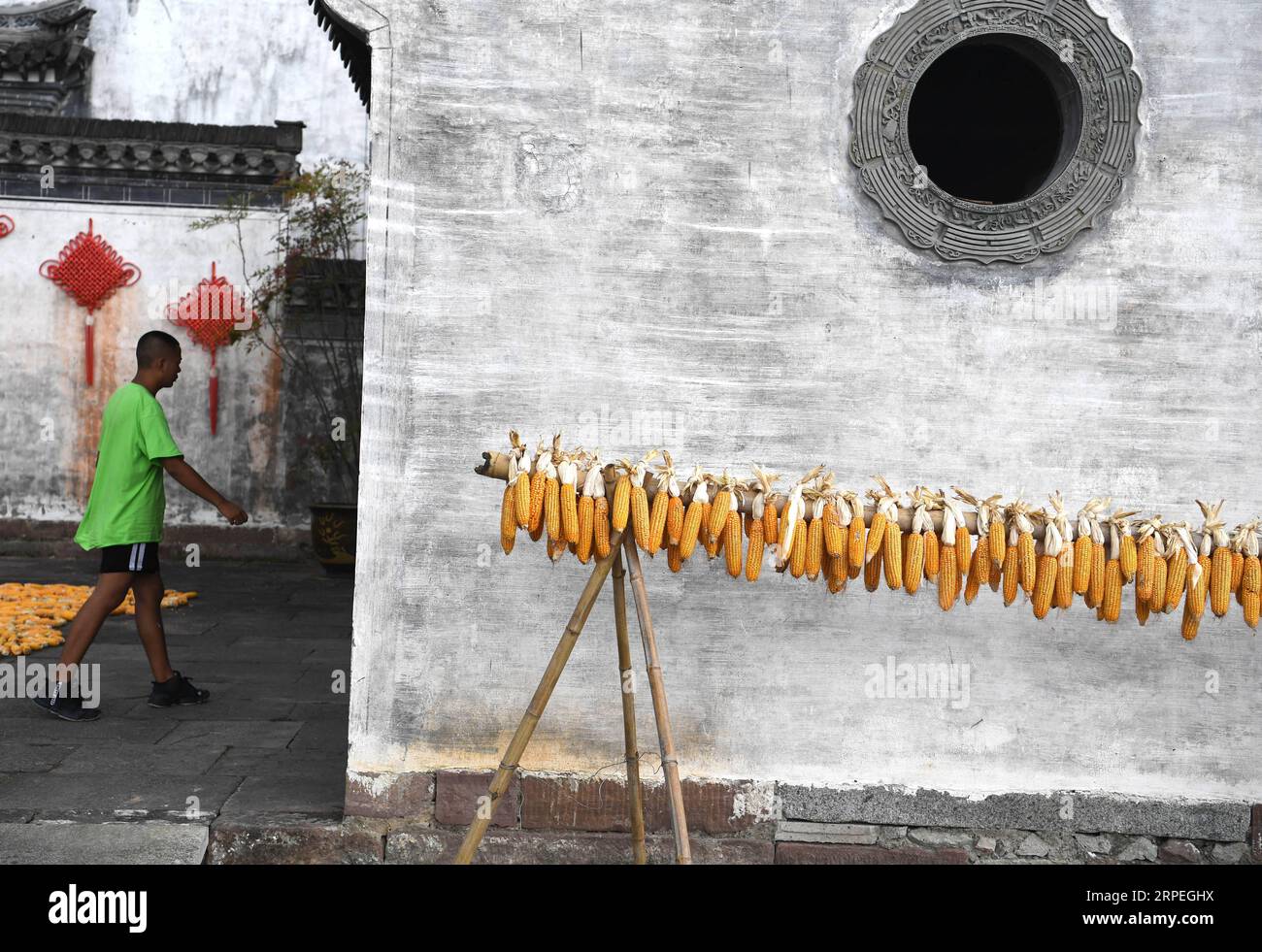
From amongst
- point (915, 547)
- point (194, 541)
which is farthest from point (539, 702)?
point (194, 541)

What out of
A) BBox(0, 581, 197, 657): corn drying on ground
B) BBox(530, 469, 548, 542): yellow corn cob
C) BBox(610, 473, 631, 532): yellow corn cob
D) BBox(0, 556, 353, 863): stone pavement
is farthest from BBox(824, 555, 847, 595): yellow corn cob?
BBox(0, 581, 197, 657): corn drying on ground

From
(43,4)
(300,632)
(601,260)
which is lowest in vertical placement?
(300,632)

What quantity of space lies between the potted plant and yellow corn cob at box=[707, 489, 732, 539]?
9.20 metres

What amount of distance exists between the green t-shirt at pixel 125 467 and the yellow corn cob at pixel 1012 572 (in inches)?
159

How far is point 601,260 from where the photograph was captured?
164 inches

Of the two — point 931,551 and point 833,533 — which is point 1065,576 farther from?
point 833,533

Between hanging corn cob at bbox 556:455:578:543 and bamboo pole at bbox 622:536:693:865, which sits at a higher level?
hanging corn cob at bbox 556:455:578:543

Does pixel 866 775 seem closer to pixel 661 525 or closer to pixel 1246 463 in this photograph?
pixel 661 525

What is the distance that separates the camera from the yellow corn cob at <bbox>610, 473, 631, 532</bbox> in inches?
130

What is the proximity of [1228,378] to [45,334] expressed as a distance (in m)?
11.9

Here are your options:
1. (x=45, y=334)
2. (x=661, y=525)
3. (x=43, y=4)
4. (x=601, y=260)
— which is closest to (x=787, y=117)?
(x=601, y=260)

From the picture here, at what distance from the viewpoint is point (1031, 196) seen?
13.7ft

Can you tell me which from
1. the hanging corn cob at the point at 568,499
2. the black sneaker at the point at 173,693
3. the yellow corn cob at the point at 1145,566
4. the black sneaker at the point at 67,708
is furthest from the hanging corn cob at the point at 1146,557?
the black sneaker at the point at 67,708

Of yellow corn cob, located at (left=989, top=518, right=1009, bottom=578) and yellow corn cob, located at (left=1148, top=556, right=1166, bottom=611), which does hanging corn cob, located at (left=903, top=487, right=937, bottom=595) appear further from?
yellow corn cob, located at (left=1148, top=556, right=1166, bottom=611)
